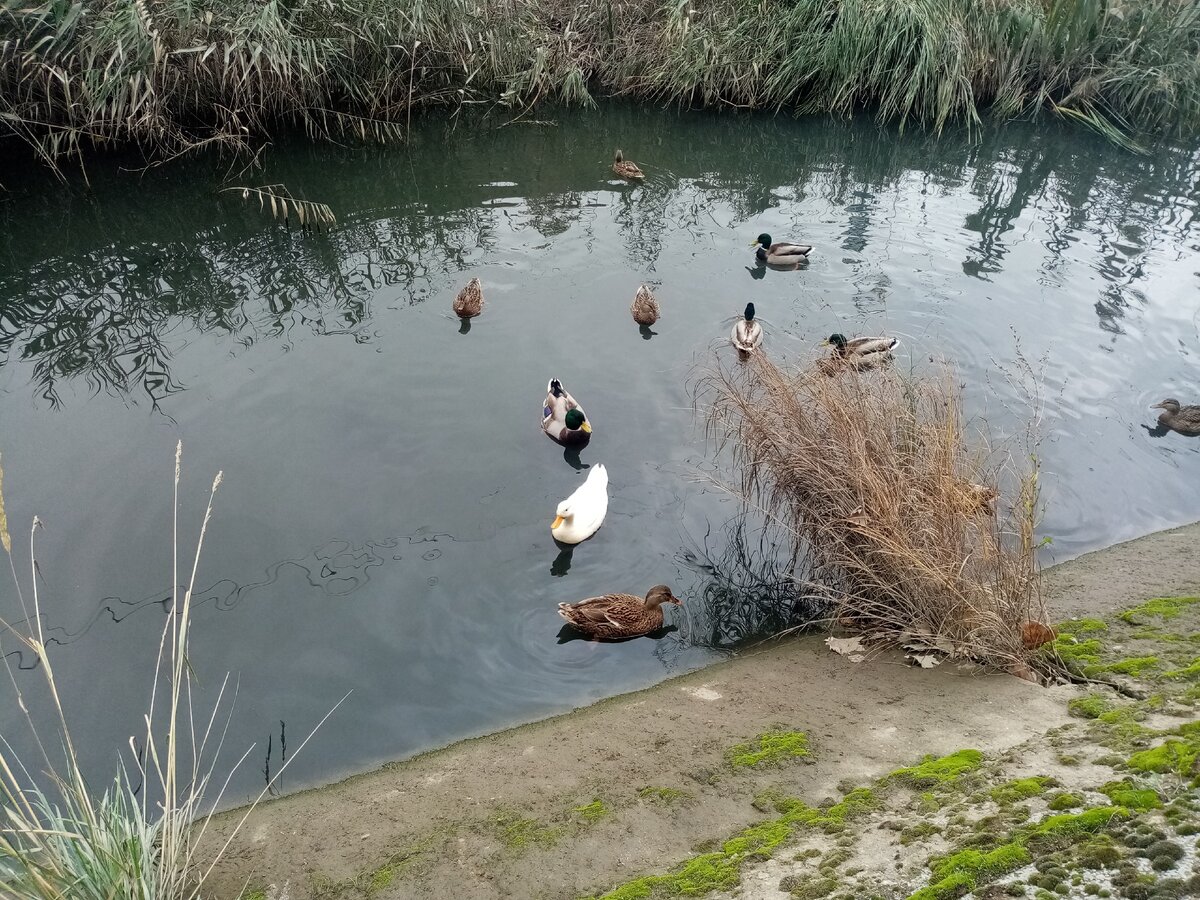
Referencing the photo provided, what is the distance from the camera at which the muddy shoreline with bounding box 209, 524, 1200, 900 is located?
13.0 ft

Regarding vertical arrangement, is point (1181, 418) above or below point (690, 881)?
above

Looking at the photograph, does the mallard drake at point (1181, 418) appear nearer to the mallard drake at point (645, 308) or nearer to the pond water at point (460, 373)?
the pond water at point (460, 373)

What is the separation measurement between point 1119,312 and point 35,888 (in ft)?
35.7

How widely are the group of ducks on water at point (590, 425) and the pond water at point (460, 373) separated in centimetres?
16

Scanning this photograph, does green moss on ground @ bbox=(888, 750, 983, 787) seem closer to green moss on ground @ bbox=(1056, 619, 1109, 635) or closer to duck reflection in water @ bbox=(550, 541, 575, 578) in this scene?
green moss on ground @ bbox=(1056, 619, 1109, 635)

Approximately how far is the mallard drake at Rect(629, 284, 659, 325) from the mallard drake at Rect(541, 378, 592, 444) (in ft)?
5.86

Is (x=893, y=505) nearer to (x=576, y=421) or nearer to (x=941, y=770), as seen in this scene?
(x=941, y=770)

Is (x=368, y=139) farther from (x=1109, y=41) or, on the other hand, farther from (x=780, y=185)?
(x=1109, y=41)

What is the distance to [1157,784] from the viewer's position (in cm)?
304

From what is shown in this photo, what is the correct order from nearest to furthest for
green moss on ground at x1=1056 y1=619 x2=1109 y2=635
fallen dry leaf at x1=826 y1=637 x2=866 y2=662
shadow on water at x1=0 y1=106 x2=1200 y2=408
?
1. green moss on ground at x1=1056 y1=619 x2=1109 y2=635
2. fallen dry leaf at x1=826 y1=637 x2=866 y2=662
3. shadow on water at x1=0 y1=106 x2=1200 y2=408

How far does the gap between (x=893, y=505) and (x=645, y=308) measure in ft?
16.1

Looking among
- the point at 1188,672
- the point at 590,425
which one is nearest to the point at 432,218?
the point at 590,425

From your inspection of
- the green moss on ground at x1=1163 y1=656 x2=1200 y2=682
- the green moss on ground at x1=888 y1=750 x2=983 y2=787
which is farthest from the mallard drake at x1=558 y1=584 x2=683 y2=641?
the green moss on ground at x1=1163 y1=656 x2=1200 y2=682

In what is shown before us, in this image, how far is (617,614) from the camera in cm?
598
